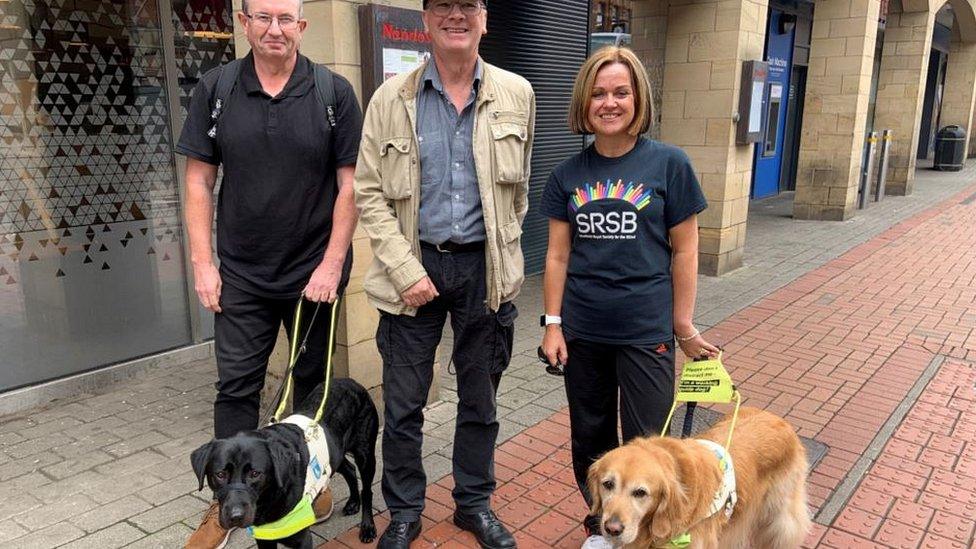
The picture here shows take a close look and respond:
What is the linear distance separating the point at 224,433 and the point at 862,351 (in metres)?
5.06

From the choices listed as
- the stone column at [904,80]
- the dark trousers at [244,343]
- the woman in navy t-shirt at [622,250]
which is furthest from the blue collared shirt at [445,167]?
the stone column at [904,80]

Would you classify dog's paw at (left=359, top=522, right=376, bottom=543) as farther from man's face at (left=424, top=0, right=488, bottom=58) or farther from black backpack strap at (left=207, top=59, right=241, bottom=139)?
man's face at (left=424, top=0, right=488, bottom=58)

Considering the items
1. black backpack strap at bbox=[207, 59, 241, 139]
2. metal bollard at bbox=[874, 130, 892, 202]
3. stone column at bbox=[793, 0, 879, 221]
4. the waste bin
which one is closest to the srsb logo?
black backpack strap at bbox=[207, 59, 241, 139]

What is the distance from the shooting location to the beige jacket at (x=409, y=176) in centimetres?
285

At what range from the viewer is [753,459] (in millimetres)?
2775

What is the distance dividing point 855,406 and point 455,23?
12.5 feet

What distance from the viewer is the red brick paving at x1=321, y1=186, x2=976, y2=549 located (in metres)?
3.52

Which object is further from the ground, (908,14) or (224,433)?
(908,14)

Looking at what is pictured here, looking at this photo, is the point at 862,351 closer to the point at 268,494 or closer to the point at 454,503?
the point at 454,503

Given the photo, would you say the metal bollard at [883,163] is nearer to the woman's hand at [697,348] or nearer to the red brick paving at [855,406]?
the red brick paving at [855,406]

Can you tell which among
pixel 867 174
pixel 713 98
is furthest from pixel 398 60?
pixel 867 174

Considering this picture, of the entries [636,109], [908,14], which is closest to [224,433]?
[636,109]

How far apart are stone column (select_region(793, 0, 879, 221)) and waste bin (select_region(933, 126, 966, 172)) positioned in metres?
10.6

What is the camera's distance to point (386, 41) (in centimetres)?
394
